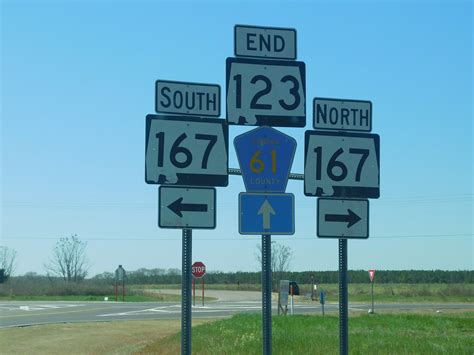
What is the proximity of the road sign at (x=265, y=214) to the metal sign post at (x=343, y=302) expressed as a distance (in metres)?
1.03

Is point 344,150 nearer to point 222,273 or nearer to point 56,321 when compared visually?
point 56,321

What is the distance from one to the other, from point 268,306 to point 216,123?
1.77 meters

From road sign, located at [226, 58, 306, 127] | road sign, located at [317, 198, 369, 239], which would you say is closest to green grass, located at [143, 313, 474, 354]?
road sign, located at [317, 198, 369, 239]

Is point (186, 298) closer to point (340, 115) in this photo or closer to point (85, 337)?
point (340, 115)

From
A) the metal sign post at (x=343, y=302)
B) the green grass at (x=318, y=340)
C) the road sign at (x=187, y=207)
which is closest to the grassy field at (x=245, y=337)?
the green grass at (x=318, y=340)

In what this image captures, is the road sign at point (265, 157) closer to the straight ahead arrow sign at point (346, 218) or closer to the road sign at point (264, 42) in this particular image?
the road sign at point (264, 42)

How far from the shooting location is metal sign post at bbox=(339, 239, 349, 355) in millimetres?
8211

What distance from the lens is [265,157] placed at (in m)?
7.60

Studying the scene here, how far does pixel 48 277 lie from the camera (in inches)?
3386

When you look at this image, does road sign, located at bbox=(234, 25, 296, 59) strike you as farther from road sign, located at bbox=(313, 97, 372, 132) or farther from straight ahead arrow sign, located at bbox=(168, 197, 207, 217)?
straight ahead arrow sign, located at bbox=(168, 197, 207, 217)

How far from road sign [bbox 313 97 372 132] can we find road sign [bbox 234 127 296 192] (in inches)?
31.3

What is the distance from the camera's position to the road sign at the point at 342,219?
27.0 feet

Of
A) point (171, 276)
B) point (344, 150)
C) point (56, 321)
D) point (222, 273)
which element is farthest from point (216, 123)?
point (171, 276)

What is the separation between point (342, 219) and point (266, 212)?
1.13 metres
